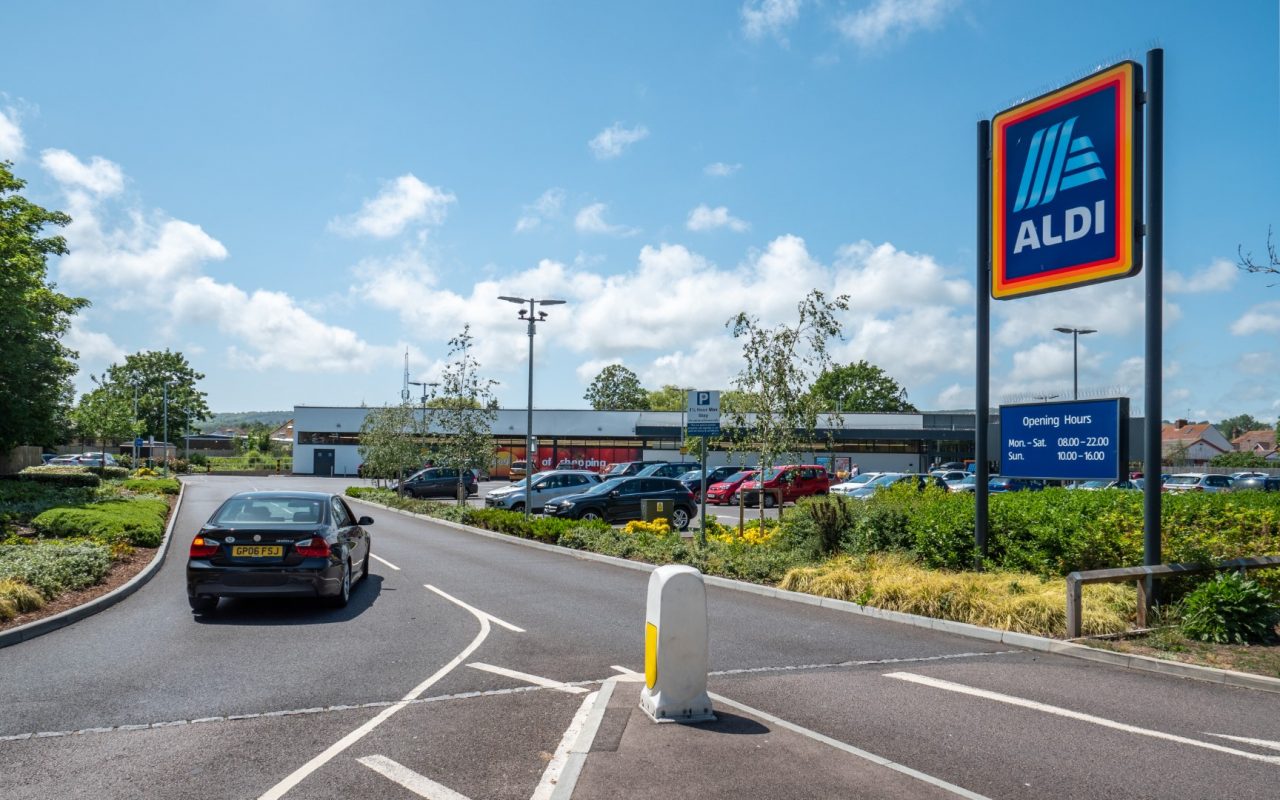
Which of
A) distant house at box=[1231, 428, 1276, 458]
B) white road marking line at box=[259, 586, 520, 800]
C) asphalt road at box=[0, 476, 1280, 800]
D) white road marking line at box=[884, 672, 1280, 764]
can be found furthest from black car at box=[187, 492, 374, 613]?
distant house at box=[1231, 428, 1276, 458]

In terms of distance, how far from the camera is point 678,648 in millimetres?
5812

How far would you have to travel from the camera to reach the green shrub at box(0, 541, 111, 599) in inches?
409

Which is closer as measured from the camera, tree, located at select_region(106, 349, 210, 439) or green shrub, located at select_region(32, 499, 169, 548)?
green shrub, located at select_region(32, 499, 169, 548)

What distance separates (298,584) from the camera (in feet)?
32.3

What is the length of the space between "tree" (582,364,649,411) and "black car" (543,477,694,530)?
336ft

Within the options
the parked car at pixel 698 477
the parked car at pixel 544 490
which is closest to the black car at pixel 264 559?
the parked car at pixel 544 490

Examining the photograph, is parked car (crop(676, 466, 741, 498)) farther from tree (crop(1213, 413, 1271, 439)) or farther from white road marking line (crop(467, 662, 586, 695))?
tree (crop(1213, 413, 1271, 439))

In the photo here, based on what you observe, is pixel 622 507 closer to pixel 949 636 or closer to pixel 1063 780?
pixel 949 636

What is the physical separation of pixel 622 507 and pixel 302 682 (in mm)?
16875

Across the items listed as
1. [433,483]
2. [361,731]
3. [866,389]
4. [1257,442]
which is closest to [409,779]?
[361,731]

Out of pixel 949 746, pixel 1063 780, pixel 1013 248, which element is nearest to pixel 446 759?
pixel 949 746

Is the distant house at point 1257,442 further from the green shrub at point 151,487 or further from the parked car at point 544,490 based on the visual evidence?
the green shrub at point 151,487

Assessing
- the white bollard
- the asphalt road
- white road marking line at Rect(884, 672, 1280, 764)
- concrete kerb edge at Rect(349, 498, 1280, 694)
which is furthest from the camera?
concrete kerb edge at Rect(349, 498, 1280, 694)

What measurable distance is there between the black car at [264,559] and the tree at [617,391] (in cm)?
11623
